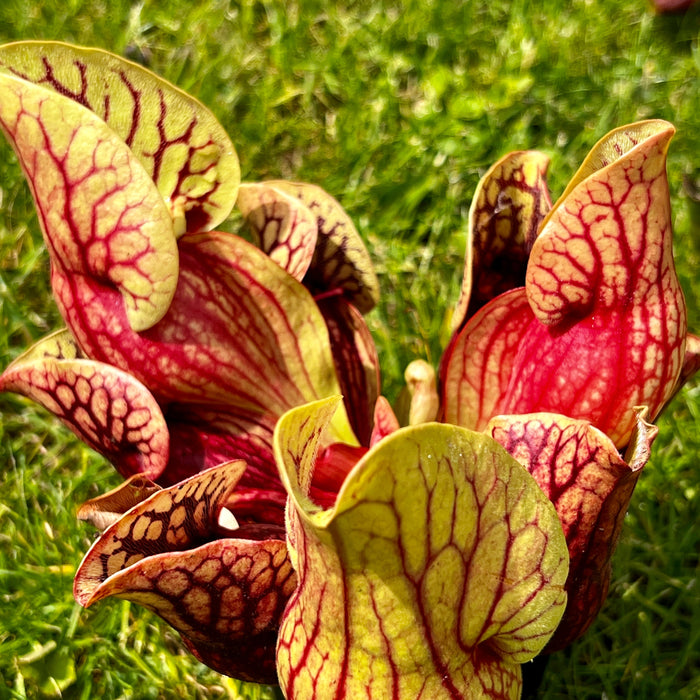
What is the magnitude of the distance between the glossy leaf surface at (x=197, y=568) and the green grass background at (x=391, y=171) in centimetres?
56

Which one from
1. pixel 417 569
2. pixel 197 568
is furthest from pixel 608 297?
pixel 197 568

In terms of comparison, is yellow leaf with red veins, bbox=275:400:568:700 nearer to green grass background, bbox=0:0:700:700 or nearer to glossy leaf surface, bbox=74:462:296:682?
glossy leaf surface, bbox=74:462:296:682

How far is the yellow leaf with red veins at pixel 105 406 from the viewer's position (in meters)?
0.95

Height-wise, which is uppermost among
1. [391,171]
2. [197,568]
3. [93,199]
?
[93,199]

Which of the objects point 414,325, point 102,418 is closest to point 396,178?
point 414,325

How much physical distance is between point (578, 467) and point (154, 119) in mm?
581

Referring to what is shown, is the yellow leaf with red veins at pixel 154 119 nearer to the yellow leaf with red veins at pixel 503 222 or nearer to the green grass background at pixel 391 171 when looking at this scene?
the yellow leaf with red veins at pixel 503 222

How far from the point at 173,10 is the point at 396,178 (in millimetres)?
755

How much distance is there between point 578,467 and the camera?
863mm

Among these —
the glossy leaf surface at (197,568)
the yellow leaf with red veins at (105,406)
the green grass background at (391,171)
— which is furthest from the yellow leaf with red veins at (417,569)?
the green grass background at (391,171)

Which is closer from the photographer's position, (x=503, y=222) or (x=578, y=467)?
(x=578, y=467)

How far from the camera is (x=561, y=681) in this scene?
144cm

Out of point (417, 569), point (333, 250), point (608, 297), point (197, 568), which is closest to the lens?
point (417, 569)

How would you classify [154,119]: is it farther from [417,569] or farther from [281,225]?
[417,569]
